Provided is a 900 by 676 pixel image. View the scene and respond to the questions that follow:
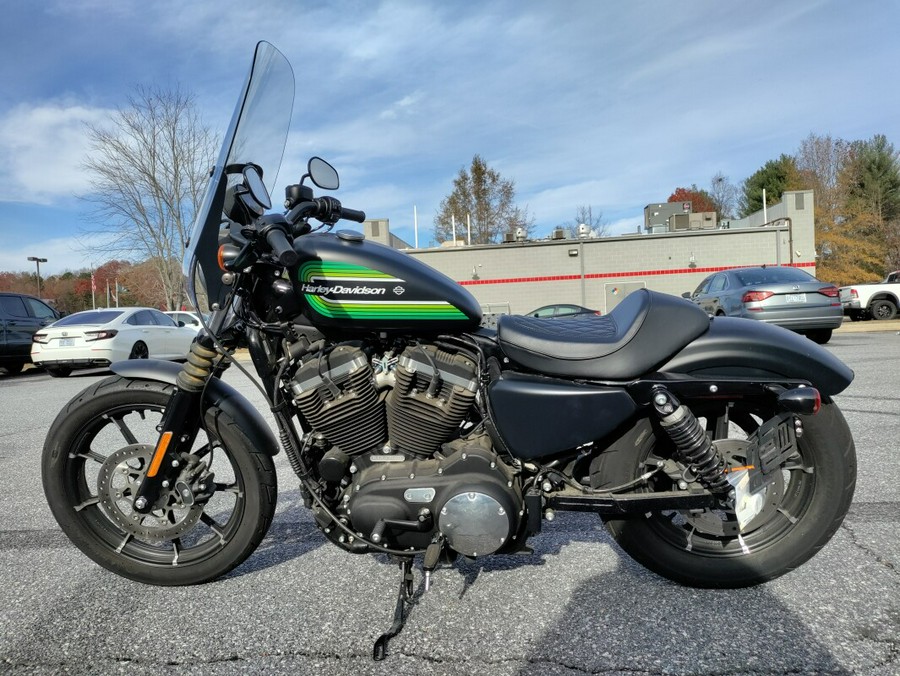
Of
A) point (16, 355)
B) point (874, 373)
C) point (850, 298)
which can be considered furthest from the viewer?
point (850, 298)

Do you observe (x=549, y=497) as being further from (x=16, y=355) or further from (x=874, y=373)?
(x=16, y=355)

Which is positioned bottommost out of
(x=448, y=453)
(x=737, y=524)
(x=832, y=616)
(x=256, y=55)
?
(x=832, y=616)

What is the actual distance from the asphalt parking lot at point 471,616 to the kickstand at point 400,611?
0.04 m

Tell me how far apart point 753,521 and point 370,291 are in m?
1.73

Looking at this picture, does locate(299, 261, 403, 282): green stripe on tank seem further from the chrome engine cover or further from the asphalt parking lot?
the asphalt parking lot

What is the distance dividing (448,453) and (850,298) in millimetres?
21955

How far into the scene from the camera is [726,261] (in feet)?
82.4

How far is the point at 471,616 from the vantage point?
84.3 inches

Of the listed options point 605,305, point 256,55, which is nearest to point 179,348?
point 256,55

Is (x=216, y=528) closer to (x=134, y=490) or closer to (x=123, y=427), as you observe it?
(x=134, y=490)

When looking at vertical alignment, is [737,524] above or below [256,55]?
below

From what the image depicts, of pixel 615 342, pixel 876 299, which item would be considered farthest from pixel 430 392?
pixel 876 299

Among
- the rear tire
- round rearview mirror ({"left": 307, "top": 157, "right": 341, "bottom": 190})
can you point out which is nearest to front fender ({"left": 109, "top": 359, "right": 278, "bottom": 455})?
round rearview mirror ({"left": 307, "top": 157, "right": 341, "bottom": 190})

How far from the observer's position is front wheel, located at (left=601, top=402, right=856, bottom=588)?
2.14 meters
